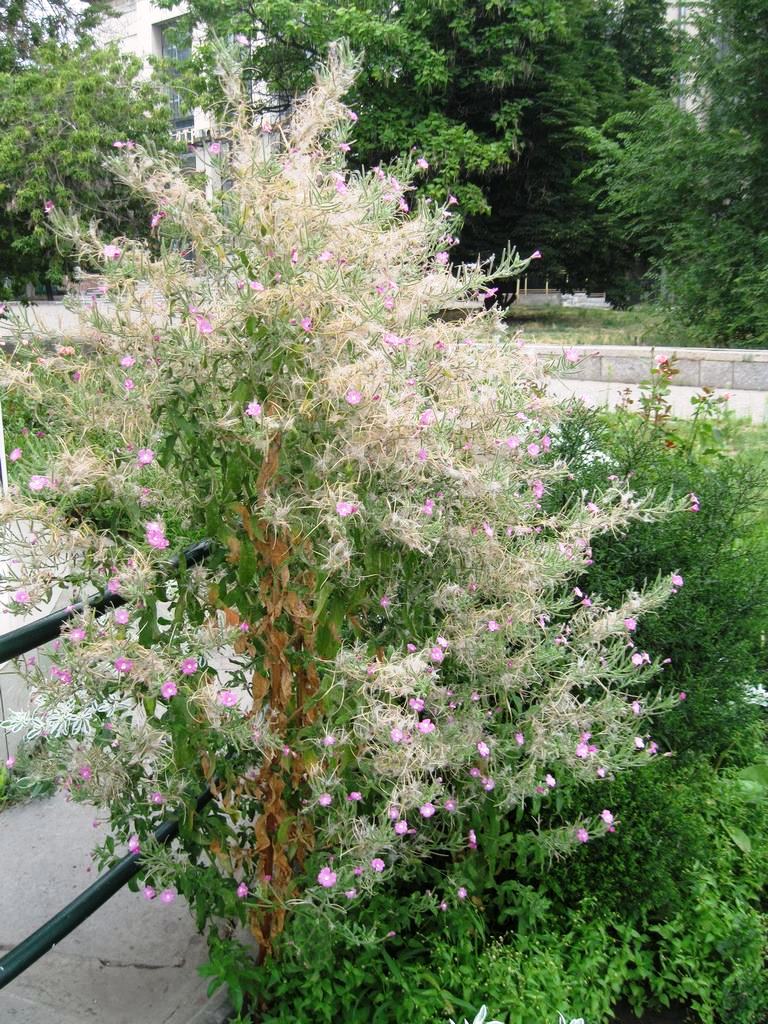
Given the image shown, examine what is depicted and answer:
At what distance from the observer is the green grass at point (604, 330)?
1220 cm

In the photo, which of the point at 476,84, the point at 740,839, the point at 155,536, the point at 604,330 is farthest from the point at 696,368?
the point at 476,84

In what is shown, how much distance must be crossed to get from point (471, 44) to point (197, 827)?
2195cm

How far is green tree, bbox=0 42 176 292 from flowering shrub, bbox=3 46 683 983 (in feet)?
45.5

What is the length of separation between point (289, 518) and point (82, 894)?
0.87 m

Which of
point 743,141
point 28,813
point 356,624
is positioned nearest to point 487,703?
point 356,624

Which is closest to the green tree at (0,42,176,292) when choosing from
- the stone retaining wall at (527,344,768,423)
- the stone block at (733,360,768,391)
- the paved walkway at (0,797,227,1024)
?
the stone retaining wall at (527,344,768,423)

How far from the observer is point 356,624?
6.35 ft

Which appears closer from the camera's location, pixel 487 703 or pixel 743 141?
pixel 487 703

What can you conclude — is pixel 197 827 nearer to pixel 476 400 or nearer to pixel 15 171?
pixel 476 400

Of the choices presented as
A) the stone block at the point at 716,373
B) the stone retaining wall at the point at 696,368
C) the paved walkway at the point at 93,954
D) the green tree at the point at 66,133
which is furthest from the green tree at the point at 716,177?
the paved walkway at the point at 93,954

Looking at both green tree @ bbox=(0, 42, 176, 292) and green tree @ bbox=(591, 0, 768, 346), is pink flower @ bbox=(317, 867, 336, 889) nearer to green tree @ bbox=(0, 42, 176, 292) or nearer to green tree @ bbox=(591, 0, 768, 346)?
green tree @ bbox=(591, 0, 768, 346)

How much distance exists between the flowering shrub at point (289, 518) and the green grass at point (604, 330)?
7.19 metres

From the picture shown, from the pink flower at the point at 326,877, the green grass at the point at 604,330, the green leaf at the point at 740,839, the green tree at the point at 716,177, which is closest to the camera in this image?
the pink flower at the point at 326,877

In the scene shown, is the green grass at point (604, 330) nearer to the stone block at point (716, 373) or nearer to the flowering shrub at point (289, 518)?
the stone block at point (716, 373)
